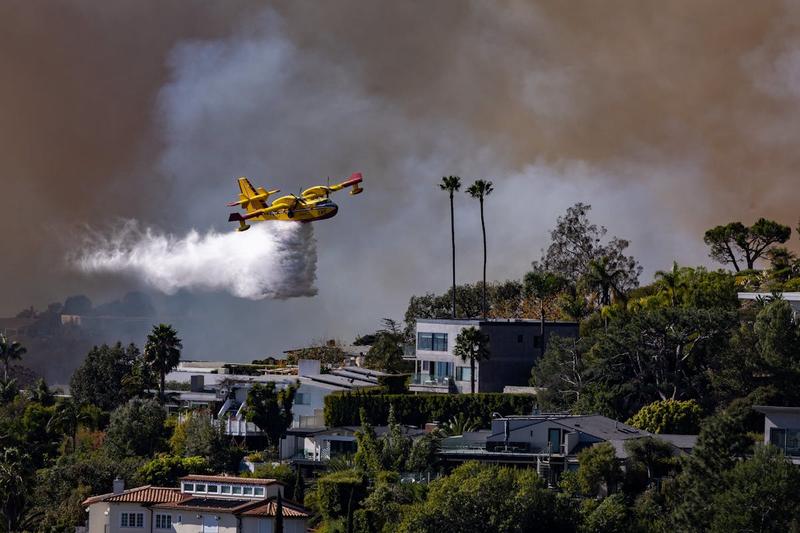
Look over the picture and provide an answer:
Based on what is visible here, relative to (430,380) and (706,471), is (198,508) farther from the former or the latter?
(430,380)

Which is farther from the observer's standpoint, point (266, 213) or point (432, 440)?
point (266, 213)

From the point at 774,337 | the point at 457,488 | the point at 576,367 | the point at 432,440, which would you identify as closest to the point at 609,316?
the point at 576,367

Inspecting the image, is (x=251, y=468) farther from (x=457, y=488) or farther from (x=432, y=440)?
(x=457, y=488)

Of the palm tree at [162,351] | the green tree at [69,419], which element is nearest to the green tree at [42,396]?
the green tree at [69,419]

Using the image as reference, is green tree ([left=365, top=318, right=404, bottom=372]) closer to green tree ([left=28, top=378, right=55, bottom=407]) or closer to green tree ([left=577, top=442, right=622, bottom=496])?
green tree ([left=28, top=378, right=55, bottom=407])

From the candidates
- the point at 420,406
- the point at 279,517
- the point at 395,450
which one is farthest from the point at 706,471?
the point at 420,406

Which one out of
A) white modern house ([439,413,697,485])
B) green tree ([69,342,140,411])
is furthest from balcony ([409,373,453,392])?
white modern house ([439,413,697,485])

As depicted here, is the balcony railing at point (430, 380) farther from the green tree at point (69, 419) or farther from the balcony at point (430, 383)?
the green tree at point (69, 419)
